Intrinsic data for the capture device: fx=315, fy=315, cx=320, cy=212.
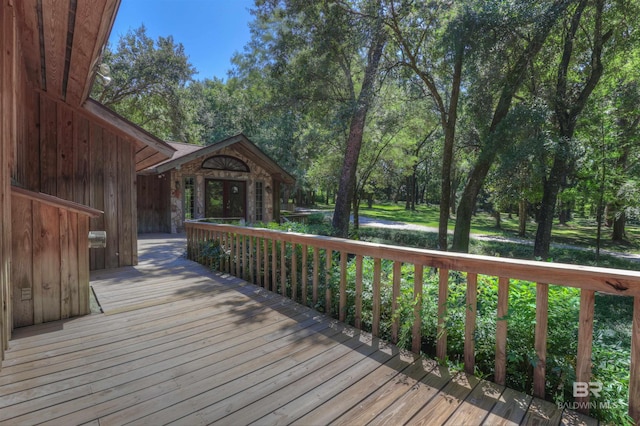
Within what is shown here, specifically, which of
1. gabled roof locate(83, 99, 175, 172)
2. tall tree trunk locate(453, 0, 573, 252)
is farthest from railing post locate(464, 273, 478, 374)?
tall tree trunk locate(453, 0, 573, 252)

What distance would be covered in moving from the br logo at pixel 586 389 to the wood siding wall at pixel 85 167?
565 cm

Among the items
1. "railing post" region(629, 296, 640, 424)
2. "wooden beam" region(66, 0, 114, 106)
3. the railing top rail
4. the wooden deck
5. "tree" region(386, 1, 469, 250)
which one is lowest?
the wooden deck

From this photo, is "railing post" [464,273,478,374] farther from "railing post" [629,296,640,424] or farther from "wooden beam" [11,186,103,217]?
"wooden beam" [11,186,103,217]

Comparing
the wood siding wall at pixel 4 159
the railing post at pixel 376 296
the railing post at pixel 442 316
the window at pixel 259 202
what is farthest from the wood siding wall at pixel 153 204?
the railing post at pixel 442 316

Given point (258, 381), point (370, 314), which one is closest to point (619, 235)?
point (370, 314)

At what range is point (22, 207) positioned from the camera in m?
2.70

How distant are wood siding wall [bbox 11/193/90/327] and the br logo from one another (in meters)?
3.92

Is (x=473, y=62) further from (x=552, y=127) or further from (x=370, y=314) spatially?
(x=370, y=314)

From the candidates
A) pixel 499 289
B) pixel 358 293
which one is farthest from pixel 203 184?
pixel 499 289

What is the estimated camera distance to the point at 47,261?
2.80 metres

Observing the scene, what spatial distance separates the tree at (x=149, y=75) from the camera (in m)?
12.4

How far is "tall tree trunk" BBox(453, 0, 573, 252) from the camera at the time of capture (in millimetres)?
6515

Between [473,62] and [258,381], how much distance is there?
7792 mm

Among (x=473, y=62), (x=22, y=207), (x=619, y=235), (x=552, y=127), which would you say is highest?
(x=473, y=62)
